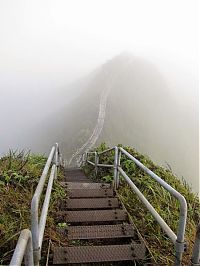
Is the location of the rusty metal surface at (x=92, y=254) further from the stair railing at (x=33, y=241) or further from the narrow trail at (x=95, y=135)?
the narrow trail at (x=95, y=135)

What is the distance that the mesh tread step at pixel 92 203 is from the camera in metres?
4.80

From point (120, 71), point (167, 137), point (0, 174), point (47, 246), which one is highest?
point (120, 71)

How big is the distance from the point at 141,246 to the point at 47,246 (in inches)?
42.8

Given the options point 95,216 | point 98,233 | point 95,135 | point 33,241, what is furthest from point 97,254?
point 95,135

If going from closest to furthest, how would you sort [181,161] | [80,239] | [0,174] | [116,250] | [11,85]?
[116,250]
[80,239]
[0,174]
[181,161]
[11,85]

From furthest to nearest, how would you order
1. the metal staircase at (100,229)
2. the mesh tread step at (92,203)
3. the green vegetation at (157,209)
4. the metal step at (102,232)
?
the mesh tread step at (92,203), the metal step at (102,232), the green vegetation at (157,209), the metal staircase at (100,229)

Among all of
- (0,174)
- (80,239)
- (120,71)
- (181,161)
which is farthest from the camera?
(120,71)

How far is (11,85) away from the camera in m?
77.6

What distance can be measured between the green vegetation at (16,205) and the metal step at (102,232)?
0.24 metres

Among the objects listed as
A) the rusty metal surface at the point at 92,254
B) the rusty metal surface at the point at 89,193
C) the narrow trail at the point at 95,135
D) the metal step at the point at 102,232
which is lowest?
the rusty metal surface at the point at 92,254

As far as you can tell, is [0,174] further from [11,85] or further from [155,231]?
[11,85]

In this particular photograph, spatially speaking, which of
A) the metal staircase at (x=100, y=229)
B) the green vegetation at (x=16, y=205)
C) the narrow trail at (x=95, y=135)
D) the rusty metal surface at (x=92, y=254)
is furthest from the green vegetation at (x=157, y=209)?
the narrow trail at (x=95, y=135)

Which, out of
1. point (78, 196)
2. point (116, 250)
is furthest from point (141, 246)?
point (78, 196)

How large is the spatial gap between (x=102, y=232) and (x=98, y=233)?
0.05m
